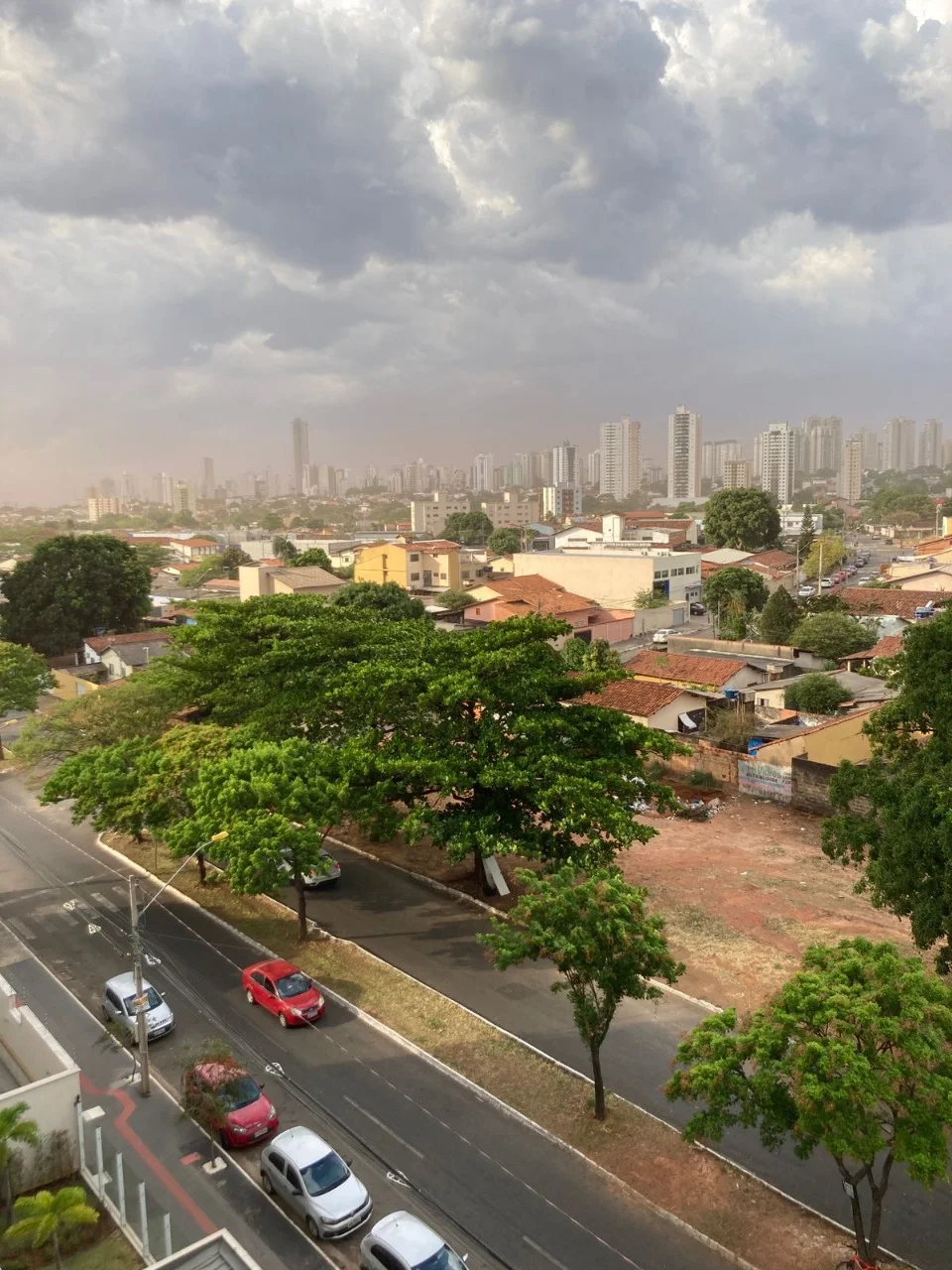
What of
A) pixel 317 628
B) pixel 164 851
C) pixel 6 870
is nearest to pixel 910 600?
pixel 317 628

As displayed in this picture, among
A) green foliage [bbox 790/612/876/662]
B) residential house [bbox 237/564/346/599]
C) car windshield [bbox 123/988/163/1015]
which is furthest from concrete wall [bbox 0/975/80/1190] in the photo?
residential house [bbox 237/564/346/599]

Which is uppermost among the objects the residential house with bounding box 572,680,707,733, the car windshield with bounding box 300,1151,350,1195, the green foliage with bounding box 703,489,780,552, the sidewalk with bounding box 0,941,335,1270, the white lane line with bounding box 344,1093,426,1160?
the green foliage with bounding box 703,489,780,552

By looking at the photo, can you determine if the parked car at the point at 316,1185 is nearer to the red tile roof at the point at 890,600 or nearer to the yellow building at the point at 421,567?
the red tile roof at the point at 890,600

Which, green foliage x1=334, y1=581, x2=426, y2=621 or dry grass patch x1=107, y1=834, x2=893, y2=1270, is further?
green foliage x1=334, y1=581, x2=426, y2=621

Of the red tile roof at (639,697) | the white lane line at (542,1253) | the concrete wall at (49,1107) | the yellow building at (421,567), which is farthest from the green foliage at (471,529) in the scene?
the white lane line at (542,1253)

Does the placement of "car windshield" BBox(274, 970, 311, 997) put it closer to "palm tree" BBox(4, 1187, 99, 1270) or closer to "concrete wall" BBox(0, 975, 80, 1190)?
"concrete wall" BBox(0, 975, 80, 1190)

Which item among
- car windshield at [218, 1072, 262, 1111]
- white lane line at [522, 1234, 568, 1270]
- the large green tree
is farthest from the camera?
the large green tree

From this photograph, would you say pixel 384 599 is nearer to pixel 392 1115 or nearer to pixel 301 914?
pixel 301 914
